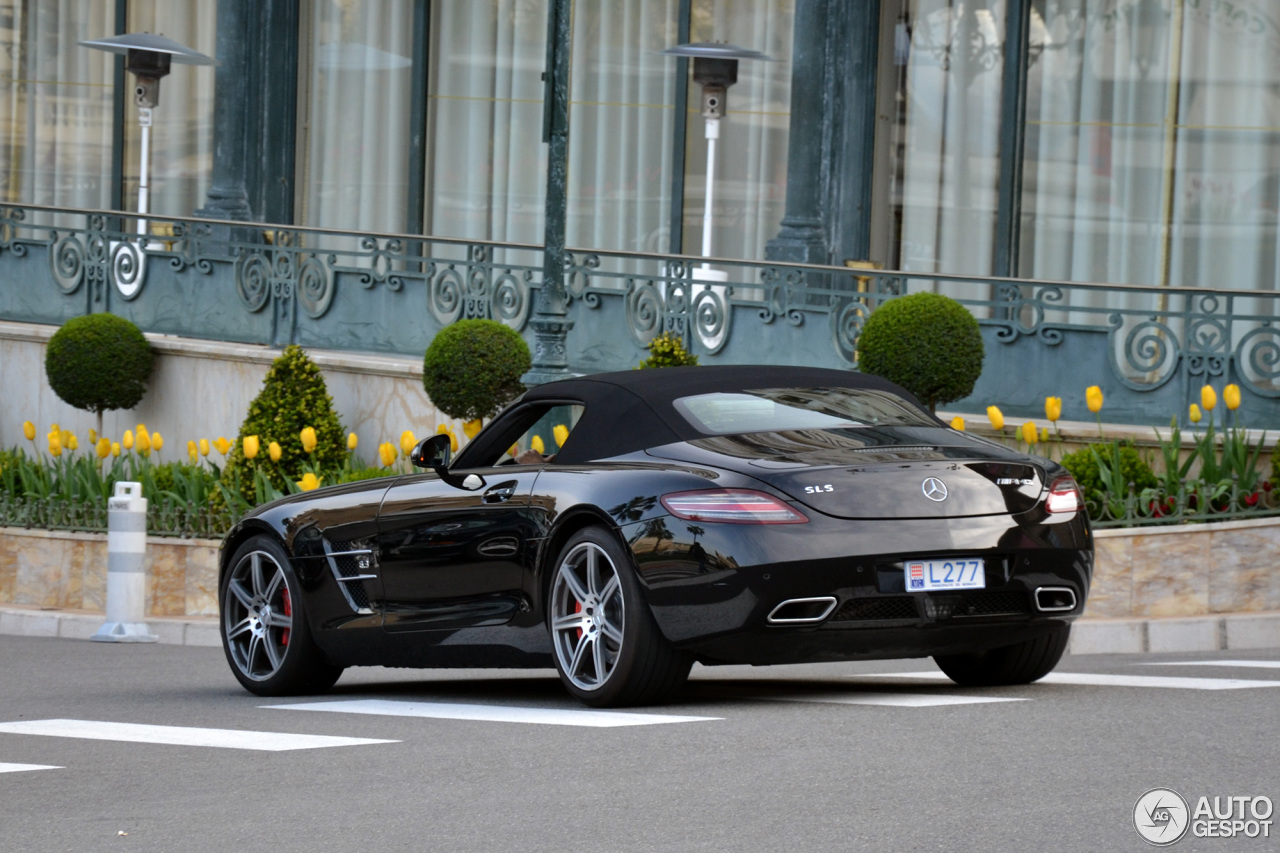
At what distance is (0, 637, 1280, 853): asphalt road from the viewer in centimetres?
546

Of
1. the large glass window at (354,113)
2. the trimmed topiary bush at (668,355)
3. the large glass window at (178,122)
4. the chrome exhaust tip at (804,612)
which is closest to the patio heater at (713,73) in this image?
the trimmed topiary bush at (668,355)

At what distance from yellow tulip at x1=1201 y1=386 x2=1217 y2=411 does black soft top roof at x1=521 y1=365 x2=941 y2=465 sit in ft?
17.7

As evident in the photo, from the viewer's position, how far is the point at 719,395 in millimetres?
8375

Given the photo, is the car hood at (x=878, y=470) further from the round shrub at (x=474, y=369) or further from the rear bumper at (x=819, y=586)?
the round shrub at (x=474, y=369)

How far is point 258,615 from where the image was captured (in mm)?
9703

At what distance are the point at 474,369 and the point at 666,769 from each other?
10.0 meters

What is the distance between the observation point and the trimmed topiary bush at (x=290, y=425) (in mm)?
16016

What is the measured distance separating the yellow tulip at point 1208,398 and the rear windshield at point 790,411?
5.65 m

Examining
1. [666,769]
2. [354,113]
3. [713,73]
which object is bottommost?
[666,769]

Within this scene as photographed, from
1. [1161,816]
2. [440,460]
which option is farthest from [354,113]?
[1161,816]

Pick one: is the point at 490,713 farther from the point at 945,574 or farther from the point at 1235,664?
the point at 1235,664

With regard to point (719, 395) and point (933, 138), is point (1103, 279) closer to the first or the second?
point (933, 138)

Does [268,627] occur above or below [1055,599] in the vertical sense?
below

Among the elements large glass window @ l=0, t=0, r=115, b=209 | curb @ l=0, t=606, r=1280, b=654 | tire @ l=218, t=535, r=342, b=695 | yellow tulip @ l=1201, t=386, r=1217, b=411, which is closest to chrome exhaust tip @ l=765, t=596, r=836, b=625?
tire @ l=218, t=535, r=342, b=695
